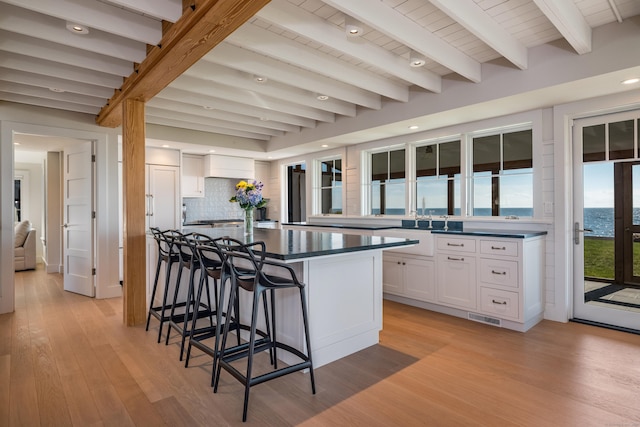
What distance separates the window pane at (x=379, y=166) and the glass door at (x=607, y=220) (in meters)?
2.42

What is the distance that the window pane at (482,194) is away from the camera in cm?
428

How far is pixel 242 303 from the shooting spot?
3154 millimetres

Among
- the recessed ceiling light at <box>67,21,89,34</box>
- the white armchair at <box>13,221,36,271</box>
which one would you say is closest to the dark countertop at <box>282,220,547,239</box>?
the recessed ceiling light at <box>67,21,89,34</box>

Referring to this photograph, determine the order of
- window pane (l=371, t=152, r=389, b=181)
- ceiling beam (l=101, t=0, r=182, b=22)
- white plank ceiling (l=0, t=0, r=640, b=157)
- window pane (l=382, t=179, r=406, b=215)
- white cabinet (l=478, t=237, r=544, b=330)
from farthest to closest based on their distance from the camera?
window pane (l=371, t=152, r=389, b=181)
window pane (l=382, t=179, r=406, b=215)
white cabinet (l=478, t=237, r=544, b=330)
white plank ceiling (l=0, t=0, r=640, b=157)
ceiling beam (l=101, t=0, r=182, b=22)

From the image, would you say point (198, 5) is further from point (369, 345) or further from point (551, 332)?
Answer: point (551, 332)

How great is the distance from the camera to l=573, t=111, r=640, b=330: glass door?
329cm

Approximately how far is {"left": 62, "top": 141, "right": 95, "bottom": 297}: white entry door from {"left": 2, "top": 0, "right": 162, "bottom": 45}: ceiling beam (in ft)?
9.33

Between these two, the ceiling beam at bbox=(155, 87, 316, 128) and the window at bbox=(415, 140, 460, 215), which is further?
the window at bbox=(415, 140, 460, 215)

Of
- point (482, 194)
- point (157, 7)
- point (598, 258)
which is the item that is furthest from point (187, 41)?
point (598, 258)

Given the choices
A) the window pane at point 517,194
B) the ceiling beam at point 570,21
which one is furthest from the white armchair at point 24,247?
the ceiling beam at point 570,21

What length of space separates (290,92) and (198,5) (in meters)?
2.01

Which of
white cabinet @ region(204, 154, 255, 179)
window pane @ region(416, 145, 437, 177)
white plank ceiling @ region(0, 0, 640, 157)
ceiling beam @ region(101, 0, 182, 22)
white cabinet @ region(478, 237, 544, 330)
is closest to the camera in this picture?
ceiling beam @ region(101, 0, 182, 22)

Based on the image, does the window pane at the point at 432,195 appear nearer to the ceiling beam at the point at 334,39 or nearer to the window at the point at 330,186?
the ceiling beam at the point at 334,39

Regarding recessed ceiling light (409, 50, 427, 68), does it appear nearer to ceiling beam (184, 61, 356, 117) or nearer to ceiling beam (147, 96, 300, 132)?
ceiling beam (184, 61, 356, 117)
